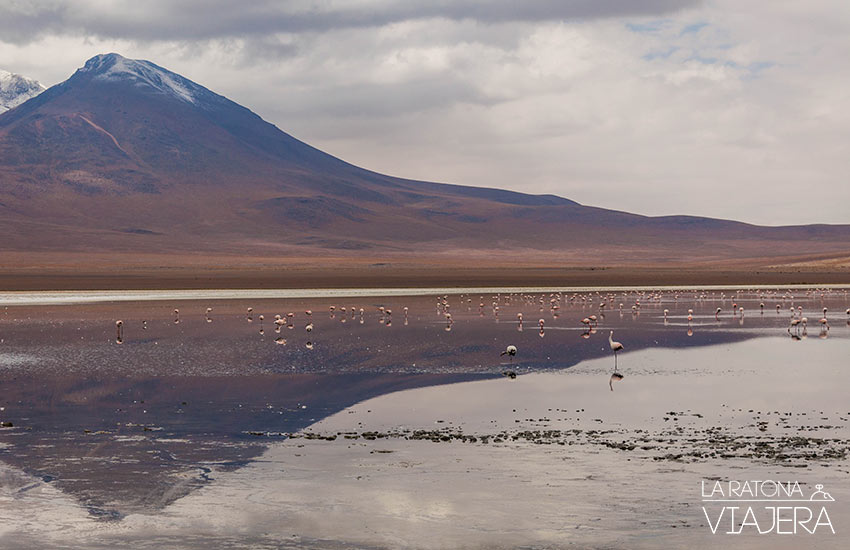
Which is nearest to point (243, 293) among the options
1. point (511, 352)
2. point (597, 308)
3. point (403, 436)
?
point (597, 308)

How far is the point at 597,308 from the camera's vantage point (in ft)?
178

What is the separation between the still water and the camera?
11844 millimetres

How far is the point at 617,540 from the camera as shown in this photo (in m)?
11.1

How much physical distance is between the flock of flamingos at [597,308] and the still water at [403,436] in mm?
1725

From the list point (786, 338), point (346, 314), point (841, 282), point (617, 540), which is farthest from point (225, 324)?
point (841, 282)

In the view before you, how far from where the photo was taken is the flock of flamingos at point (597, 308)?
1492 inches

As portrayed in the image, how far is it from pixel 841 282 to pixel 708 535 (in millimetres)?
90218

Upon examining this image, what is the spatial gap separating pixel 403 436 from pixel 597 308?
1504 inches

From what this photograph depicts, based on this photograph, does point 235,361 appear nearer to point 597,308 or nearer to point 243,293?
point 597,308

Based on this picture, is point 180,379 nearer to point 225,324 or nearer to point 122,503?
point 122,503

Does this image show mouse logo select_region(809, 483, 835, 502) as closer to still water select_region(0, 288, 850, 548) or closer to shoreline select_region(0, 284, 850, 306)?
still water select_region(0, 288, 850, 548)

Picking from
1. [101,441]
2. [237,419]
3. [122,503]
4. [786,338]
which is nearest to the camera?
[122,503]

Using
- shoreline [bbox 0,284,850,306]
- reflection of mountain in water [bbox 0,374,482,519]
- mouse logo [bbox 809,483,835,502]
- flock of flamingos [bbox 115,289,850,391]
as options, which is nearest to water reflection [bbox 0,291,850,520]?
reflection of mountain in water [bbox 0,374,482,519]

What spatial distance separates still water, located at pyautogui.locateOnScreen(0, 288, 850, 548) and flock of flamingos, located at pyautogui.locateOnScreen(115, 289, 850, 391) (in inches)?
67.9
